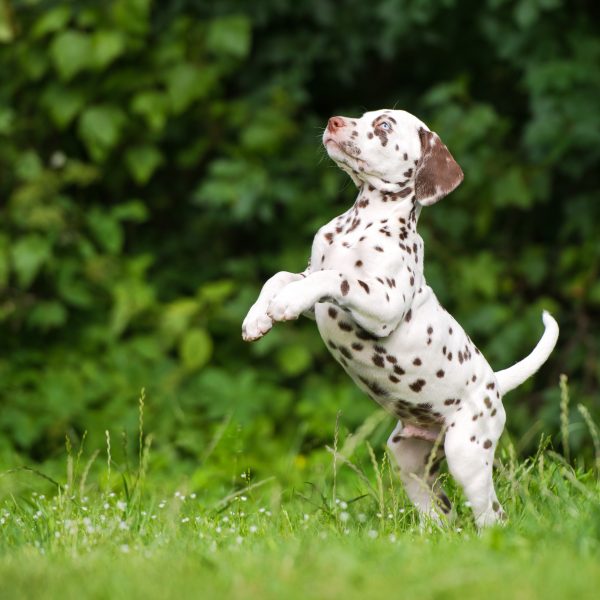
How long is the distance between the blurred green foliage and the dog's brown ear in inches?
117

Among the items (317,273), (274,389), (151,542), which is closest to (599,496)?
(317,273)

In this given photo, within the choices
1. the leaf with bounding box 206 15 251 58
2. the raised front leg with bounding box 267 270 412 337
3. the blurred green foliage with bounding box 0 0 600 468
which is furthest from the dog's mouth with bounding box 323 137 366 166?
the leaf with bounding box 206 15 251 58

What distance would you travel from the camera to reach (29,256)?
6.75 m

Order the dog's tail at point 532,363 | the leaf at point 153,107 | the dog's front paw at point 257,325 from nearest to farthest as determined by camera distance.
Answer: the dog's front paw at point 257,325 → the dog's tail at point 532,363 → the leaf at point 153,107

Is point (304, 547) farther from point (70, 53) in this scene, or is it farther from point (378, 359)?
point (70, 53)

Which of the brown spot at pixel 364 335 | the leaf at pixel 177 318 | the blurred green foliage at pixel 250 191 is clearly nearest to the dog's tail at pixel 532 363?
the brown spot at pixel 364 335

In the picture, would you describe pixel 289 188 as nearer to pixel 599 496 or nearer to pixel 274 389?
pixel 274 389

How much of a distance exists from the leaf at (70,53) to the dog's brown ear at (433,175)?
12.3ft

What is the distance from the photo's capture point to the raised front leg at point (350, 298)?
3.12m

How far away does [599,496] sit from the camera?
3.55 metres

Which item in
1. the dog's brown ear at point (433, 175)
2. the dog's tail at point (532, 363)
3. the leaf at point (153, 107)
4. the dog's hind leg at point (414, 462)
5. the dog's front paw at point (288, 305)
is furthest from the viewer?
the leaf at point (153, 107)

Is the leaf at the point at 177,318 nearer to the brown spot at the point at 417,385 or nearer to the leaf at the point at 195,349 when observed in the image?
the leaf at the point at 195,349

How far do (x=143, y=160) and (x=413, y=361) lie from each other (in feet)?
13.7

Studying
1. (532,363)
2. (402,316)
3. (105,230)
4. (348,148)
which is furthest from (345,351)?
(105,230)
